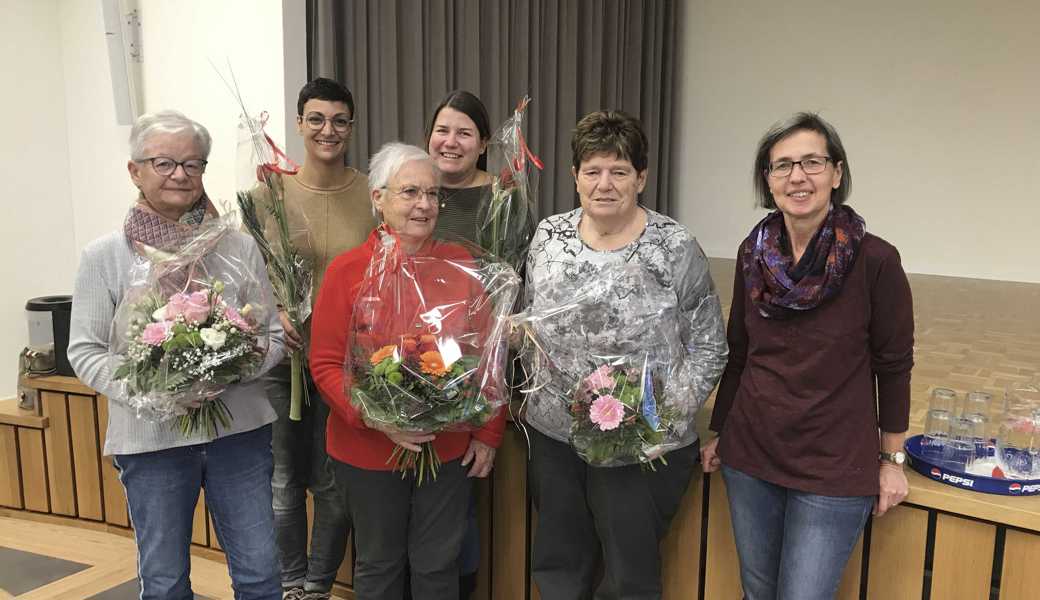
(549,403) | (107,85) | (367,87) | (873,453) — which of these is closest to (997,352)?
(873,453)

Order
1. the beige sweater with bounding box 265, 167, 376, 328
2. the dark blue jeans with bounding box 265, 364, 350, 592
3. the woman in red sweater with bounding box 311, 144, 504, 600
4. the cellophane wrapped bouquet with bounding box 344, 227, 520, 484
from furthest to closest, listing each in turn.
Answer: the dark blue jeans with bounding box 265, 364, 350, 592, the beige sweater with bounding box 265, 167, 376, 328, the woman in red sweater with bounding box 311, 144, 504, 600, the cellophane wrapped bouquet with bounding box 344, 227, 520, 484

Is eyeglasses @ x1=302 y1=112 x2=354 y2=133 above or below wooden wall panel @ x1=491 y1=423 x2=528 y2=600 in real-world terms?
above

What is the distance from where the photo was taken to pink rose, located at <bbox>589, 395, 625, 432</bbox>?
156 centimetres

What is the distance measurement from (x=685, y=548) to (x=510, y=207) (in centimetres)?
103

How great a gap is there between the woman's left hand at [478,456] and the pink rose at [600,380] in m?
0.41

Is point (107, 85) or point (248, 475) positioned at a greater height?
point (107, 85)

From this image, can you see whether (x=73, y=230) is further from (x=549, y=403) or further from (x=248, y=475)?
(x=549, y=403)

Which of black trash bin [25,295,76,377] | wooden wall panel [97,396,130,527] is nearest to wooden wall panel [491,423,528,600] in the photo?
wooden wall panel [97,396,130,527]

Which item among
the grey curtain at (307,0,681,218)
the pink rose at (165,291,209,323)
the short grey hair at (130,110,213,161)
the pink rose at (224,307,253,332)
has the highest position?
the grey curtain at (307,0,681,218)

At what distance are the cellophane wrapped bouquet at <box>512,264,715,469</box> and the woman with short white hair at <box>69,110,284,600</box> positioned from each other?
2.16 feet

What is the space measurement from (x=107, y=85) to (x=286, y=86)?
84 cm

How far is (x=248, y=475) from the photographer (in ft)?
5.99

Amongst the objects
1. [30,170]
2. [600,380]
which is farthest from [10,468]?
[600,380]

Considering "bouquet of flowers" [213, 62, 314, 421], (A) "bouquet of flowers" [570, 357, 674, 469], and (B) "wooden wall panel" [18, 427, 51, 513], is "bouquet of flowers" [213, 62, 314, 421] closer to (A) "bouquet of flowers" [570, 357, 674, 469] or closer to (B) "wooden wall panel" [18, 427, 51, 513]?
(A) "bouquet of flowers" [570, 357, 674, 469]
